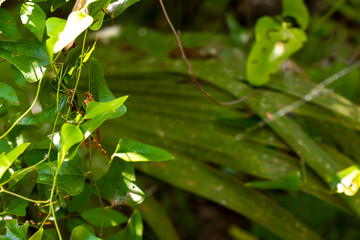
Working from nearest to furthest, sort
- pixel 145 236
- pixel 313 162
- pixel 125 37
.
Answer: pixel 313 162 → pixel 145 236 → pixel 125 37

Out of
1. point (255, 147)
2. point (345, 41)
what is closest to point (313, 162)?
point (255, 147)

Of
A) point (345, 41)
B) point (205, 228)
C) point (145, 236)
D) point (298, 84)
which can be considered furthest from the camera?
point (345, 41)

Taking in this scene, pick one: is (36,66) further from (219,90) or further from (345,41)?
(345,41)

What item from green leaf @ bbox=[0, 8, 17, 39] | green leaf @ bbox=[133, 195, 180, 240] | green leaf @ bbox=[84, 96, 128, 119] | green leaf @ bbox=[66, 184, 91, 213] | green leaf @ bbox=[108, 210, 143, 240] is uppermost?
green leaf @ bbox=[0, 8, 17, 39]

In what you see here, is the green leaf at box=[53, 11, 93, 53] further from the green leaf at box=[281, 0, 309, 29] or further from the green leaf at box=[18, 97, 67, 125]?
the green leaf at box=[281, 0, 309, 29]

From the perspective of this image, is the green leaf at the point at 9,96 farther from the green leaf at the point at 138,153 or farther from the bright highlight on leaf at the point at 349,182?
the bright highlight on leaf at the point at 349,182

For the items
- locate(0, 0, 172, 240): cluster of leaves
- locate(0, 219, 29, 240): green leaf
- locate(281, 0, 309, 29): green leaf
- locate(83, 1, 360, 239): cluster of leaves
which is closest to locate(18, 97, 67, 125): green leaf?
locate(0, 0, 172, 240): cluster of leaves

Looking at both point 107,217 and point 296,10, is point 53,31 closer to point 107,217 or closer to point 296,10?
point 107,217
